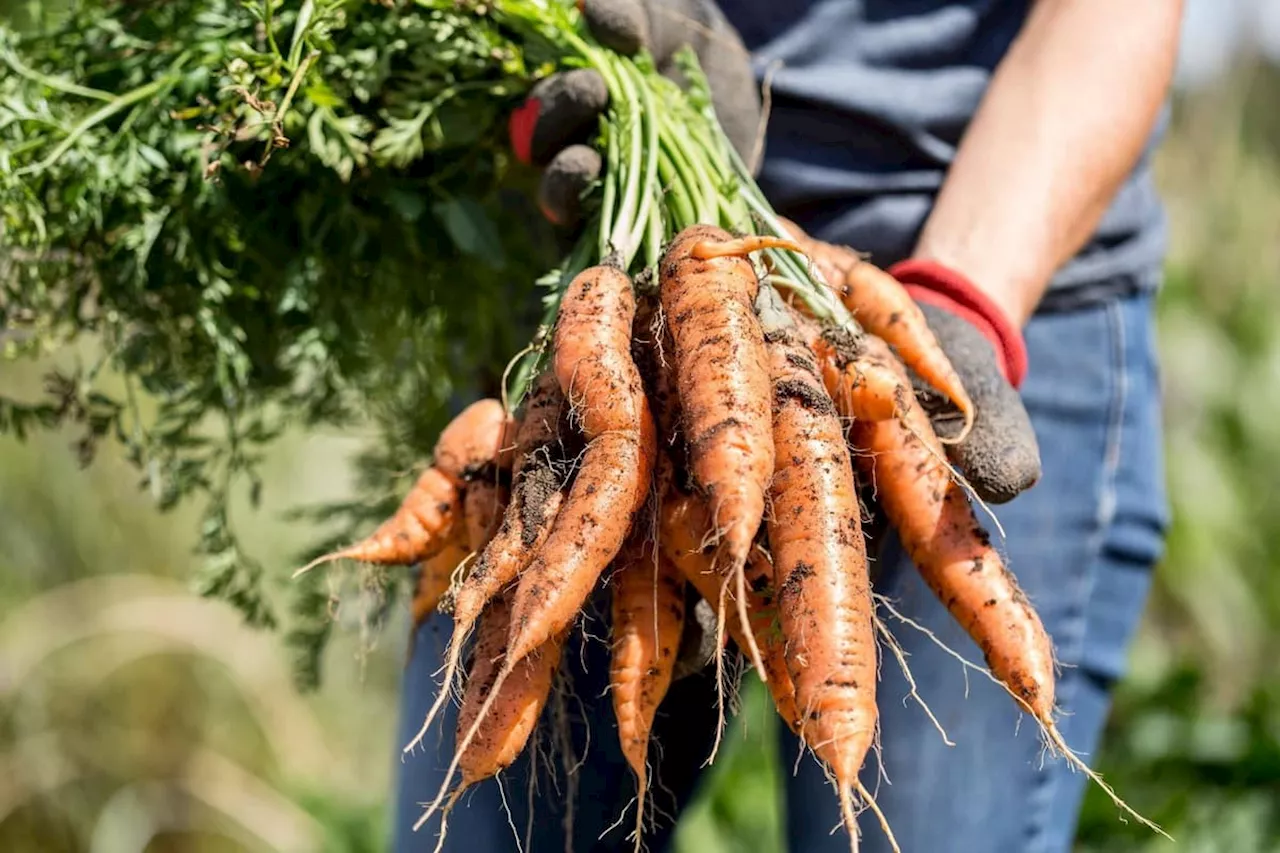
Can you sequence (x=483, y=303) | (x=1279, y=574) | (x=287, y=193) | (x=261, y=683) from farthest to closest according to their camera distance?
(x=1279, y=574) < (x=261, y=683) < (x=483, y=303) < (x=287, y=193)

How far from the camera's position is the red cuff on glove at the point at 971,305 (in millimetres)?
1249

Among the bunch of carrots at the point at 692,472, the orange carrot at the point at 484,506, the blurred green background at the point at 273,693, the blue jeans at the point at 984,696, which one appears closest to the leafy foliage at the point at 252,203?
the bunch of carrots at the point at 692,472

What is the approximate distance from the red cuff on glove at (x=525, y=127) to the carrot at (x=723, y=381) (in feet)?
0.74

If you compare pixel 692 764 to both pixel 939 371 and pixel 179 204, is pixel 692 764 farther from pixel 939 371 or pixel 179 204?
pixel 179 204

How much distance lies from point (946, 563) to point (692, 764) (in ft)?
1.48

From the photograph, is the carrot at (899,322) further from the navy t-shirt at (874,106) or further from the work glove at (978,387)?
the navy t-shirt at (874,106)

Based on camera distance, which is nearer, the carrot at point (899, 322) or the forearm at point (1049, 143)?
the carrot at point (899, 322)

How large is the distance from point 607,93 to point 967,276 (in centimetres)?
42

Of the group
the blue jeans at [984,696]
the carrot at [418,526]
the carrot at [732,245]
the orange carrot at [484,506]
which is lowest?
the blue jeans at [984,696]

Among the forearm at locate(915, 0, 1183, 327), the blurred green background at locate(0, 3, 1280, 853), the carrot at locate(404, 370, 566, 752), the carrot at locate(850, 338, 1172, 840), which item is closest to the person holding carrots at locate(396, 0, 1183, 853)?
the forearm at locate(915, 0, 1183, 327)

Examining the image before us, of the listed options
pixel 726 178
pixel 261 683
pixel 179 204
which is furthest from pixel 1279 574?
pixel 179 204

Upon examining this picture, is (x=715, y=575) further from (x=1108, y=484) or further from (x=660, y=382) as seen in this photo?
(x=1108, y=484)

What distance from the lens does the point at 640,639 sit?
1.18 m

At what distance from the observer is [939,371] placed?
3.90 ft
